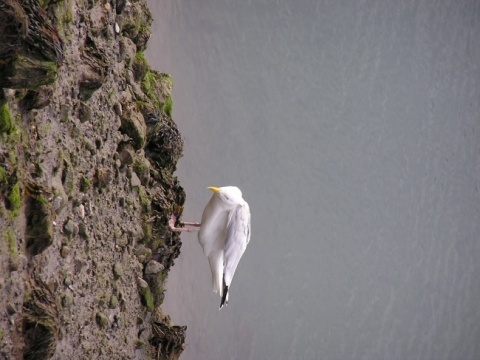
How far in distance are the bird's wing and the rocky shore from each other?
246 millimetres

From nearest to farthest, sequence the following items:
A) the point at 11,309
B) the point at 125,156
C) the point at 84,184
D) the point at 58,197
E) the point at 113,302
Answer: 1. the point at 11,309
2. the point at 58,197
3. the point at 84,184
4. the point at 113,302
5. the point at 125,156

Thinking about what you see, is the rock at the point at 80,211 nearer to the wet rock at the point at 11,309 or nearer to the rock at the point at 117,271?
the rock at the point at 117,271

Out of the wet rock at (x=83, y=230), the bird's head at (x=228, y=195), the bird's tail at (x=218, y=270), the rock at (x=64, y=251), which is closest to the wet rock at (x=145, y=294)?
the bird's tail at (x=218, y=270)

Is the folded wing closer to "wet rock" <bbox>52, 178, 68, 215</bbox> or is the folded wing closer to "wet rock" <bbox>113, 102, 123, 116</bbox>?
"wet rock" <bbox>113, 102, 123, 116</bbox>

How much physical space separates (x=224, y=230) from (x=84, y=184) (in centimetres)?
90

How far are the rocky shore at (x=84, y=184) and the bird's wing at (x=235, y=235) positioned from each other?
0.81 ft

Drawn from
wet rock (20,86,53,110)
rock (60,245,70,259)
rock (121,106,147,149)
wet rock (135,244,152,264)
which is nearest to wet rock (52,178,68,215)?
rock (60,245,70,259)

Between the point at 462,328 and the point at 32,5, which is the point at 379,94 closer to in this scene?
the point at 462,328

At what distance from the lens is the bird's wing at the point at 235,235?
2963 mm

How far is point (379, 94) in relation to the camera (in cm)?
577

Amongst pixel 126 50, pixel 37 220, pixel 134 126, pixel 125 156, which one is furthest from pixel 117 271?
pixel 126 50

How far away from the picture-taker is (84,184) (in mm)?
2256

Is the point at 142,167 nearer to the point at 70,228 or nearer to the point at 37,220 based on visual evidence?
the point at 70,228

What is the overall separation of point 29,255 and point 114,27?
1022 mm
